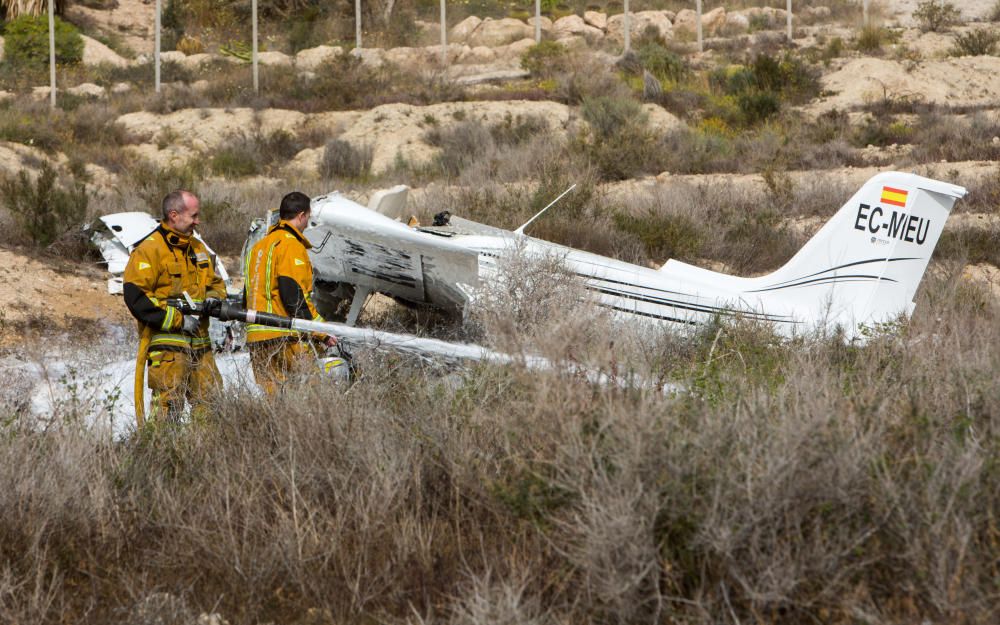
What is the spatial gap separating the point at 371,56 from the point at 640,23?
1013 centimetres

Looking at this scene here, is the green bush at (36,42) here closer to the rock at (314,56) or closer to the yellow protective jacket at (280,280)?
the rock at (314,56)

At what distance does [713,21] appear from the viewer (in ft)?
114

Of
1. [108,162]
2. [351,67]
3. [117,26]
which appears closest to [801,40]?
[351,67]

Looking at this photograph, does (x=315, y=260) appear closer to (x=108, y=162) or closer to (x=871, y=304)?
(x=871, y=304)

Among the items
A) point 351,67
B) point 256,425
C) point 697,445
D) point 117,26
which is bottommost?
point 256,425

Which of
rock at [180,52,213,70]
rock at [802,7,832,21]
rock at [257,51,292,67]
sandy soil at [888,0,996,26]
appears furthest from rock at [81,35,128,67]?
sandy soil at [888,0,996,26]

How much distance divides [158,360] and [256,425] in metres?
1.31

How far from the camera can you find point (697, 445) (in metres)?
3.88

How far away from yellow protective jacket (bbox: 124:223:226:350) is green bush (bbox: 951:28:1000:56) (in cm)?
2457

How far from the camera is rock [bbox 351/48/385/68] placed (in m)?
28.1

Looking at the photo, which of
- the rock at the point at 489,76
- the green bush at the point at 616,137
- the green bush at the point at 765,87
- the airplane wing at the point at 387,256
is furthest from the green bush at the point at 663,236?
the rock at the point at 489,76

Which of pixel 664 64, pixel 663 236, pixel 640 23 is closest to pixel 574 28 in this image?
pixel 640 23

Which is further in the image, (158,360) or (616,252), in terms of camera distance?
(616,252)

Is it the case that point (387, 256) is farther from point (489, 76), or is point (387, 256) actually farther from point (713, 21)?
point (713, 21)
